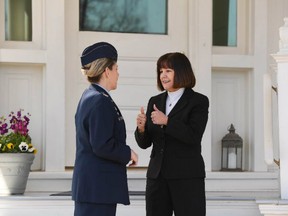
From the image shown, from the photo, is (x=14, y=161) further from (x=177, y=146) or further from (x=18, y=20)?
(x=177, y=146)

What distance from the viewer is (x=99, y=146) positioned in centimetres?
300

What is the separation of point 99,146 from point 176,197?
67 cm

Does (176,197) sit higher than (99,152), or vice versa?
(99,152)

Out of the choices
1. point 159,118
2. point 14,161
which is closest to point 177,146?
point 159,118

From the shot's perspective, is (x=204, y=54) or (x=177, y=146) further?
(x=204, y=54)

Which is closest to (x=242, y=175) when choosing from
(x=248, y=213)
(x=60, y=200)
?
(x=248, y=213)

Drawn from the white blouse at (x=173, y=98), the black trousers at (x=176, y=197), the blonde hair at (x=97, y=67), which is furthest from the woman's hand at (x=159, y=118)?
the blonde hair at (x=97, y=67)

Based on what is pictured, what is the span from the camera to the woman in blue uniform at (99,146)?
3.03 meters

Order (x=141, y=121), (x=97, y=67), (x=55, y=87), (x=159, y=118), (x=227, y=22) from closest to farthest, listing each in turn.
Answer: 1. (x=97, y=67)
2. (x=159, y=118)
3. (x=141, y=121)
4. (x=55, y=87)
5. (x=227, y=22)

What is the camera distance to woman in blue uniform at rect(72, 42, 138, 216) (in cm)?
303

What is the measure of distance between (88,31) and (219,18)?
3.48ft

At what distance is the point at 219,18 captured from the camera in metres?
5.50

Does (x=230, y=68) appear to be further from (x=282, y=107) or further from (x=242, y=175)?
(x=282, y=107)

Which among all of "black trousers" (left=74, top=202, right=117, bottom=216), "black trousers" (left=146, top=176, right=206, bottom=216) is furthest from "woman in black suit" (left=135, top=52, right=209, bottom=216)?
"black trousers" (left=74, top=202, right=117, bottom=216)
